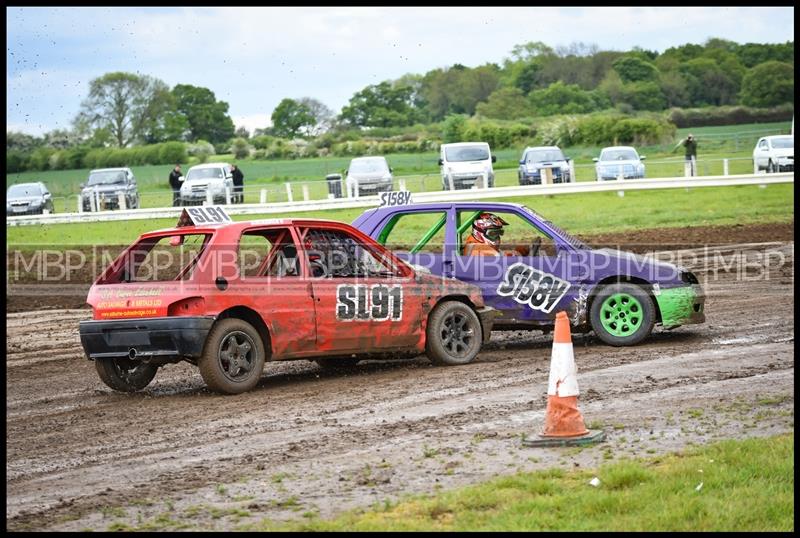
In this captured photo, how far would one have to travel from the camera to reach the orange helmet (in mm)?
12852

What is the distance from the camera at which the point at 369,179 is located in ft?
126

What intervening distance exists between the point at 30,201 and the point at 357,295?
29.3 m

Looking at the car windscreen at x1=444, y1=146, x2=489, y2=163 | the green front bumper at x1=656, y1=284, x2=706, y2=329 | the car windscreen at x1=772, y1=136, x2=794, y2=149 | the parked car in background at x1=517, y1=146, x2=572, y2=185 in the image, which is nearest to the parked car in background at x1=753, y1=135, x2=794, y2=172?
the car windscreen at x1=772, y1=136, x2=794, y2=149

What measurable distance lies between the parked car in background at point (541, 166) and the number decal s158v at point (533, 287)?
82.4ft

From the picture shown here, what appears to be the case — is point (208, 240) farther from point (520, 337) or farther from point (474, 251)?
point (520, 337)

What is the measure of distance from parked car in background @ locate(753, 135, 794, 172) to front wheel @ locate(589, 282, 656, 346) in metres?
26.5

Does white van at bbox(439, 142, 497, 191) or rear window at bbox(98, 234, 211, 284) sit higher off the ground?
white van at bbox(439, 142, 497, 191)

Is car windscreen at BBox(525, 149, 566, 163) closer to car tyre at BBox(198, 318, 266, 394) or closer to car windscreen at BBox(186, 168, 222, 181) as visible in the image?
car windscreen at BBox(186, 168, 222, 181)

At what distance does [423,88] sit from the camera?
95875 millimetres

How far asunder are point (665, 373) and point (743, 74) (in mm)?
82468

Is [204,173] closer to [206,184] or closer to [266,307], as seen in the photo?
[206,184]

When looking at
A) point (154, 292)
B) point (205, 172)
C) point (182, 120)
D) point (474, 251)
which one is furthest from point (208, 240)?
point (182, 120)

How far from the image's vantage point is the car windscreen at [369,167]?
39.2 m

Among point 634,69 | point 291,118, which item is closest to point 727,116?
point 634,69
